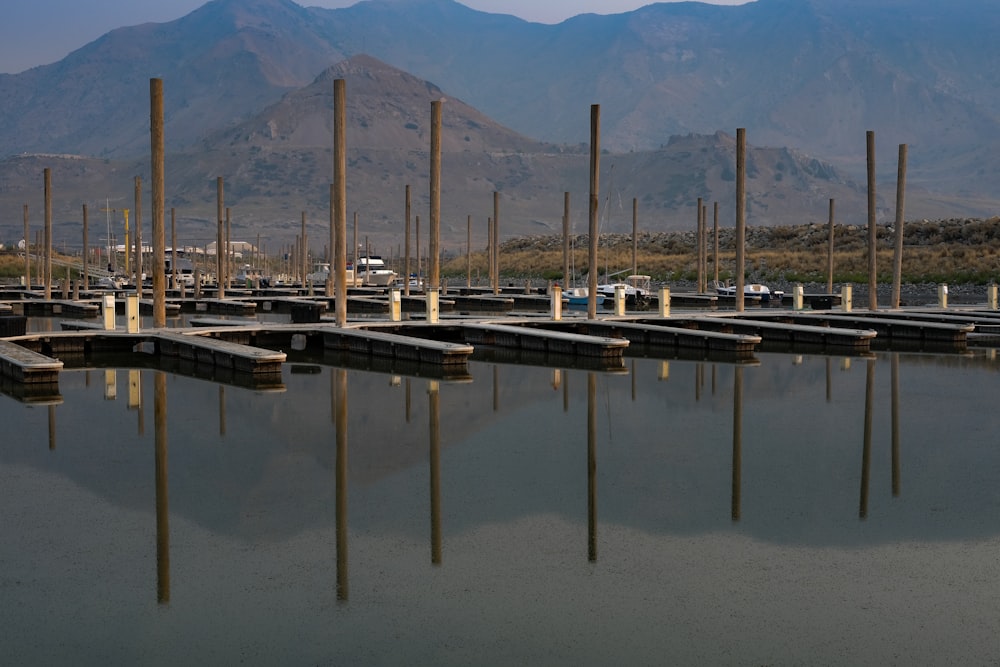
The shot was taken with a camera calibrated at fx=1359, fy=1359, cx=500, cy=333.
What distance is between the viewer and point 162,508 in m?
13.7

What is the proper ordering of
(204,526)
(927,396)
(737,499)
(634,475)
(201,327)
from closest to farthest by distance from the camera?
(204,526)
(737,499)
(634,475)
(927,396)
(201,327)

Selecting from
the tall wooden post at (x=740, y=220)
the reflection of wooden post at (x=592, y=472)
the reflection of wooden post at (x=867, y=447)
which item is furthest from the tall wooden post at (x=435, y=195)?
the reflection of wooden post at (x=867, y=447)

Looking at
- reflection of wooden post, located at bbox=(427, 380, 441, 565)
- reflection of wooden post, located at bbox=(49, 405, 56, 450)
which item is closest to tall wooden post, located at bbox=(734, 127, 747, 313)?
reflection of wooden post, located at bbox=(427, 380, 441, 565)

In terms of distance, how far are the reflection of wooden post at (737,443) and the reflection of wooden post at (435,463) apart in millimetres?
2926

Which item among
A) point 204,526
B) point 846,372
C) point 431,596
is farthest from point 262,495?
point 846,372

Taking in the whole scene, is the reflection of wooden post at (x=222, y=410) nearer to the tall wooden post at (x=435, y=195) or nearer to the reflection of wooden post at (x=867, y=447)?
the reflection of wooden post at (x=867, y=447)

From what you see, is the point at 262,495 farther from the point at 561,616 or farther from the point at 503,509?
the point at 561,616

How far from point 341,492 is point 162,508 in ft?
6.12

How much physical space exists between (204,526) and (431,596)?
10.5 ft

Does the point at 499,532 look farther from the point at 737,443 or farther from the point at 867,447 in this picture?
the point at 867,447

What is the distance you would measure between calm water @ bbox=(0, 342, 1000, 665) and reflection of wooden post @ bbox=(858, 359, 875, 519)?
63mm

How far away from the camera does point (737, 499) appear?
14.1 metres

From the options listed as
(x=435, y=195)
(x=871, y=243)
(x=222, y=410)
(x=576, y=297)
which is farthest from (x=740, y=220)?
(x=222, y=410)

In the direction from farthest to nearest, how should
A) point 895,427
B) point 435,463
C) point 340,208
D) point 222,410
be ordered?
point 340,208 < point 222,410 < point 895,427 < point 435,463
